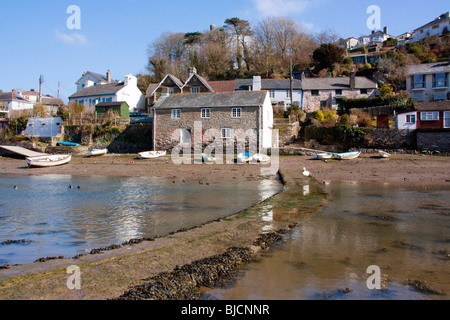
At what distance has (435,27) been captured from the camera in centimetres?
7231

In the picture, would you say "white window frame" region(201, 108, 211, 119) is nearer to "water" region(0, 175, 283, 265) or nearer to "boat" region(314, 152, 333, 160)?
"boat" region(314, 152, 333, 160)

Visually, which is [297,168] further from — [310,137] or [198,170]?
[310,137]

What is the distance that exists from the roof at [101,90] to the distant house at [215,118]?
825 inches

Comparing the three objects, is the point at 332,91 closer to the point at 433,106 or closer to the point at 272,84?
the point at 272,84

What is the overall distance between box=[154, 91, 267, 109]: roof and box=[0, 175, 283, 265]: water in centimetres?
1600

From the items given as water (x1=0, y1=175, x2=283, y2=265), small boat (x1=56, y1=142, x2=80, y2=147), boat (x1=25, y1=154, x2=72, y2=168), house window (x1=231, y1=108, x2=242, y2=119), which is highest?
house window (x1=231, y1=108, x2=242, y2=119)

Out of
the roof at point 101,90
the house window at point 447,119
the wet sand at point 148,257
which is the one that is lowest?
the wet sand at point 148,257

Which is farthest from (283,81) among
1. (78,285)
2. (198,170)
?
(78,285)

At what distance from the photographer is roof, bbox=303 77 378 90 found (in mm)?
49875

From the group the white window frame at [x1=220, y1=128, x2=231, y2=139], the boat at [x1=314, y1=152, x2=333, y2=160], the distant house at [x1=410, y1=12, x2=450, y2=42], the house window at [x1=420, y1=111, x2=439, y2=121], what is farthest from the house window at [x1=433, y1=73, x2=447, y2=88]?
the white window frame at [x1=220, y1=128, x2=231, y2=139]

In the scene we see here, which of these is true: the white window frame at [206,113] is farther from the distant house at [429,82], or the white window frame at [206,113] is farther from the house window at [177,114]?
the distant house at [429,82]

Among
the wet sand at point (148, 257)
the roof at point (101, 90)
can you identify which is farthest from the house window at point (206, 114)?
the roof at point (101, 90)

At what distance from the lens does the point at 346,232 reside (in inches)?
353

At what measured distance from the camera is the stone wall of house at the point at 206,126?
115 feet
